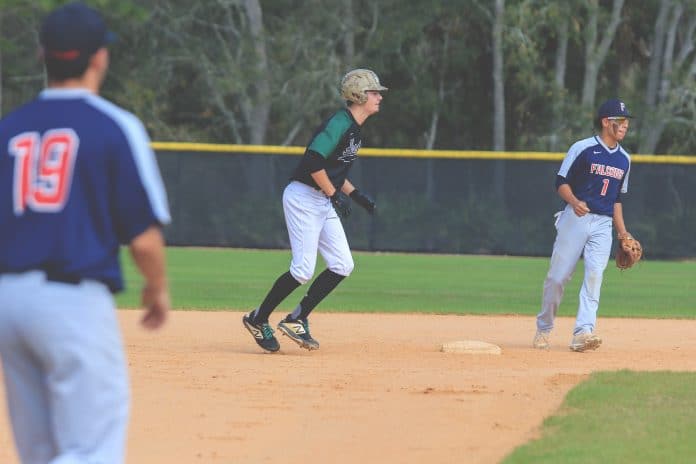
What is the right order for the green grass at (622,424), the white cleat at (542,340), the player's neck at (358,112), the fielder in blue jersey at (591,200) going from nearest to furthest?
the green grass at (622,424)
the player's neck at (358,112)
the fielder in blue jersey at (591,200)
the white cleat at (542,340)

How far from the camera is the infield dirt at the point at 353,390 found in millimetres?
6020

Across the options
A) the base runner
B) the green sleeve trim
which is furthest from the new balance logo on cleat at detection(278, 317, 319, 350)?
the green sleeve trim

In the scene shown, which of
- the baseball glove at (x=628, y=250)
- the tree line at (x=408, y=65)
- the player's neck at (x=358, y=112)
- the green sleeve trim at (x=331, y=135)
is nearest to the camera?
the green sleeve trim at (x=331, y=135)

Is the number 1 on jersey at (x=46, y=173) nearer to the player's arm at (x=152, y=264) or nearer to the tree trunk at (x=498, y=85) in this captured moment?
the player's arm at (x=152, y=264)

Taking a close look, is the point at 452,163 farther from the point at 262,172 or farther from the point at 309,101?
the point at 309,101

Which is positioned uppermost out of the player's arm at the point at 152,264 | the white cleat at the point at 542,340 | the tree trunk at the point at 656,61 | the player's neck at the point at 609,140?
the player's arm at the point at 152,264

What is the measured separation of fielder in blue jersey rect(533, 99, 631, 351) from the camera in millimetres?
9516

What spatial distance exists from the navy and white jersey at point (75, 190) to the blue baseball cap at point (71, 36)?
0.12 m

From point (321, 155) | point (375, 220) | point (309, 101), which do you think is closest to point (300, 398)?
point (321, 155)

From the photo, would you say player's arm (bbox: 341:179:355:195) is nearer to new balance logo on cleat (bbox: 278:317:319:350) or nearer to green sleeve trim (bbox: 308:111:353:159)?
green sleeve trim (bbox: 308:111:353:159)

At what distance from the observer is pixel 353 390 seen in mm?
7555

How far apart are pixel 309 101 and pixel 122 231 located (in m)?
26.9

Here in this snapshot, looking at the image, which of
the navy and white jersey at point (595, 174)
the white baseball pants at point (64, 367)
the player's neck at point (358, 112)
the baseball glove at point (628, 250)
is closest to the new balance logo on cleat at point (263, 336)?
the player's neck at point (358, 112)

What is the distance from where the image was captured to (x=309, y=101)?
30.5 metres
